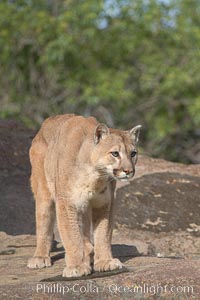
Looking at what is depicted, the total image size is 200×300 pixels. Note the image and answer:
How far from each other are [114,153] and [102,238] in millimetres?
869

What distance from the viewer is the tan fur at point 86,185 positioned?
847 centimetres

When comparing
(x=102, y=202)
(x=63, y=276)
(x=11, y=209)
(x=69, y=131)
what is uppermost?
(x=69, y=131)

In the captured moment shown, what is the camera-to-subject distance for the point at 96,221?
8797 mm

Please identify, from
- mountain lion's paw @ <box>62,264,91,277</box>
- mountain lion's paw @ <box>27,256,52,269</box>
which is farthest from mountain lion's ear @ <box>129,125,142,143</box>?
mountain lion's paw @ <box>27,256,52,269</box>

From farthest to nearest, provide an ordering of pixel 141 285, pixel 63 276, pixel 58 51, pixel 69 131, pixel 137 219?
pixel 58 51 → pixel 137 219 → pixel 69 131 → pixel 63 276 → pixel 141 285

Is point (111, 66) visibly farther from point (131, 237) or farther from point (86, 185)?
point (86, 185)

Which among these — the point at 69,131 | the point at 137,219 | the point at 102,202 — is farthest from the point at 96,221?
the point at 137,219

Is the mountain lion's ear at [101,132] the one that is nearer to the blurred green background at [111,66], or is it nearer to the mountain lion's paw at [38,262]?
the mountain lion's paw at [38,262]

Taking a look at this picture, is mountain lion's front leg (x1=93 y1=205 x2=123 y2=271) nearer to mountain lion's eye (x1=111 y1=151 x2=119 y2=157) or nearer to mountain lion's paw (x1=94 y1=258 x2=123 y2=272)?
mountain lion's paw (x1=94 y1=258 x2=123 y2=272)

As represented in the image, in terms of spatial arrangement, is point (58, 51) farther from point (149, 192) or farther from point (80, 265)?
point (80, 265)

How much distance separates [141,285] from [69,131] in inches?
84.4

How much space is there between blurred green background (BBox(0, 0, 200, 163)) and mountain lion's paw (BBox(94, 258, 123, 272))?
552 inches

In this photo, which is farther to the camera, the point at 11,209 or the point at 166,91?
the point at 166,91

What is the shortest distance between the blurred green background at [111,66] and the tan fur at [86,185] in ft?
44.2
